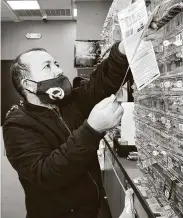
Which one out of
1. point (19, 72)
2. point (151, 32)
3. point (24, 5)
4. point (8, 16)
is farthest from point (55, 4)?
point (151, 32)

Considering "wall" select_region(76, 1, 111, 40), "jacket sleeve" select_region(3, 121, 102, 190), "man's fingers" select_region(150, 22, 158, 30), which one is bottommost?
"jacket sleeve" select_region(3, 121, 102, 190)

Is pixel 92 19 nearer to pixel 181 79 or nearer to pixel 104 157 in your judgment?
pixel 104 157

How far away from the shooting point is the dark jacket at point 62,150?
115 centimetres

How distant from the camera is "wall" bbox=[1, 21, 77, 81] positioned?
7031 millimetres

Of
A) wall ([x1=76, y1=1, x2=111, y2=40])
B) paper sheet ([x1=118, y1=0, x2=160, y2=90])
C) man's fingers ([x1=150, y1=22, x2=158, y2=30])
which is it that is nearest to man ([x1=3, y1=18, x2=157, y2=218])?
paper sheet ([x1=118, y1=0, x2=160, y2=90])

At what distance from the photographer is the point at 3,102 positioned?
723 cm

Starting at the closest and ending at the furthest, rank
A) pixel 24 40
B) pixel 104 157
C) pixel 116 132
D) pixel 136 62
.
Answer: pixel 136 62 < pixel 116 132 < pixel 104 157 < pixel 24 40

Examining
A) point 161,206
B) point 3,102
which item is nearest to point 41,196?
point 161,206

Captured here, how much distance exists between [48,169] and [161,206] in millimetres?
441

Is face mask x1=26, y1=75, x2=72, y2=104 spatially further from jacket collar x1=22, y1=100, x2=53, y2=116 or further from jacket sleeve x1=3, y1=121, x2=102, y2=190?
jacket sleeve x1=3, y1=121, x2=102, y2=190

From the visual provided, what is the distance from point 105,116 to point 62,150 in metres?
0.23

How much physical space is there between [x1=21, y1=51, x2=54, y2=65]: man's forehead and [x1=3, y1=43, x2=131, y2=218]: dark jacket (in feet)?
0.71

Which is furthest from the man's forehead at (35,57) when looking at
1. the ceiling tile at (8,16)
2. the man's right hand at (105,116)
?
the ceiling tile at (8,16)

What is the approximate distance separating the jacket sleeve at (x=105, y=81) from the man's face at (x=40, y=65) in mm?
197
